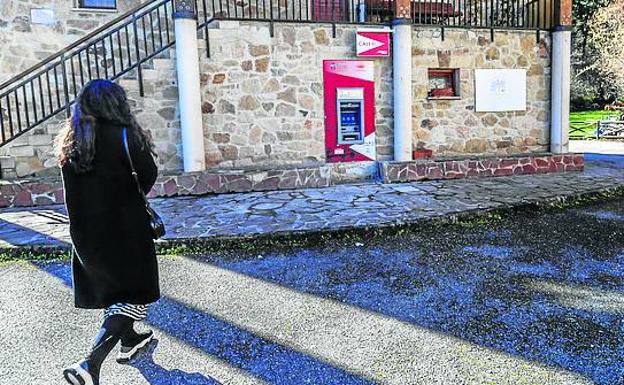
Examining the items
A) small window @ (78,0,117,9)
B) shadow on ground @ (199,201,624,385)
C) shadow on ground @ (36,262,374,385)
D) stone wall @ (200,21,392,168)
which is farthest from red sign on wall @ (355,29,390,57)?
shadow on ground @ (36,262,374,385)

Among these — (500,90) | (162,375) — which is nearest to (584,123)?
(500,90)

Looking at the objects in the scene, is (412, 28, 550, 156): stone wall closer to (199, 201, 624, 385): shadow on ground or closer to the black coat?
(199, 201, 624, 385): shadow on ground

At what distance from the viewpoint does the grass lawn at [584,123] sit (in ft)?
75.2

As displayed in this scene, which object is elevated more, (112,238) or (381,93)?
(381,93)

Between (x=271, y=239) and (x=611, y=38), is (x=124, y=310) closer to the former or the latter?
(x=271, y=239)

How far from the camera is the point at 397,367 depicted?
2.85m

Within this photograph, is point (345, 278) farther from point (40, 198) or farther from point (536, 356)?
point (40, 198)

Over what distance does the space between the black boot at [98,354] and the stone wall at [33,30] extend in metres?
8.65

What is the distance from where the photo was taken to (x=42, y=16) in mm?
9477

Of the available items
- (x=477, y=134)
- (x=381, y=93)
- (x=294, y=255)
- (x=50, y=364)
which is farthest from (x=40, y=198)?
(x=477, y=134)

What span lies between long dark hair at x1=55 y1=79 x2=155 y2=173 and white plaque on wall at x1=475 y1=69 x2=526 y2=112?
8740 millimetres

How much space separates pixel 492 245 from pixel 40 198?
6.66m

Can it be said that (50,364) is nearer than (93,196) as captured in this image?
No

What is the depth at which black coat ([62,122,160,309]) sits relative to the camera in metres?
2.67
